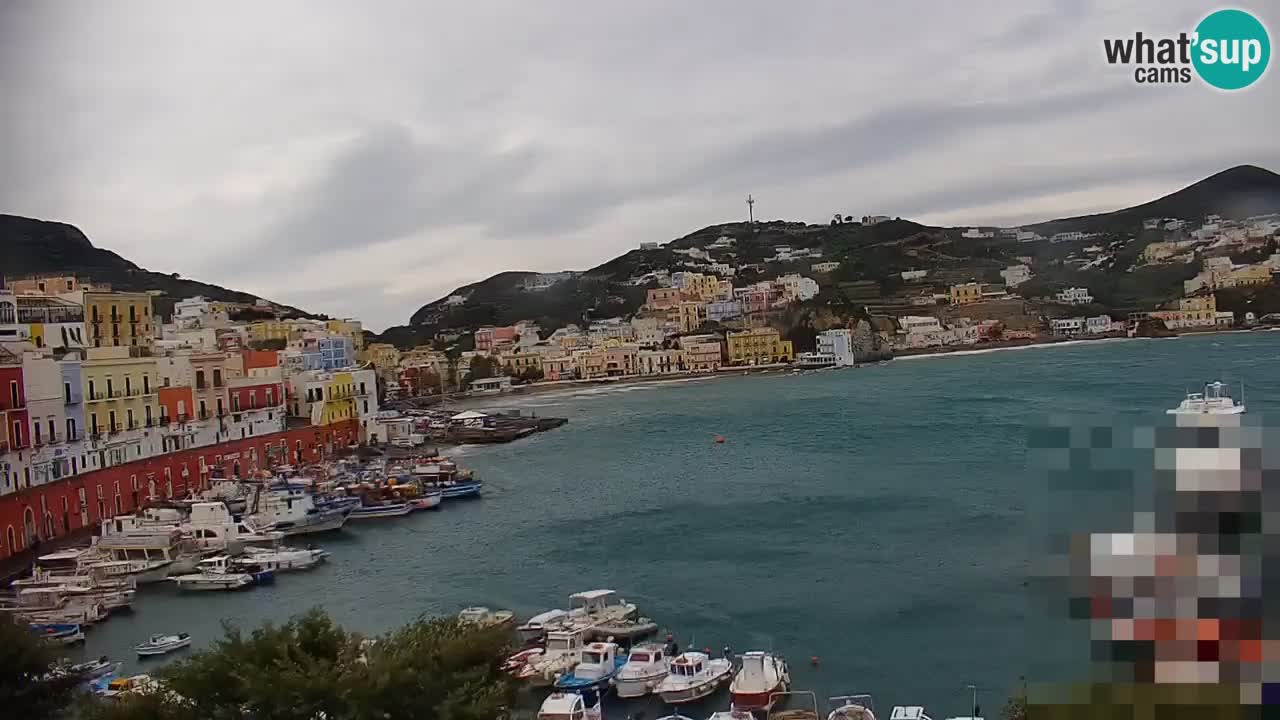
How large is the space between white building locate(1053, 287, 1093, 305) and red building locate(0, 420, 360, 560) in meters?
17.8

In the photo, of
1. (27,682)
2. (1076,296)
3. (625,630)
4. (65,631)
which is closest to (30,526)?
(65,631)

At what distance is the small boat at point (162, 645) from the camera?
4637 millimetres

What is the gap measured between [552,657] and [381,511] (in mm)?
4680

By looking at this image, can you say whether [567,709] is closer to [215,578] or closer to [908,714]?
[908,714]

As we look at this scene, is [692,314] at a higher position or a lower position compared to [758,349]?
higher

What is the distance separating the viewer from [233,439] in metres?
9.01

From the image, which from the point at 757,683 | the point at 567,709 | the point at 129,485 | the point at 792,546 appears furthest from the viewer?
the point at 129,485

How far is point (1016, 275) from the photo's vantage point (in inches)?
1020

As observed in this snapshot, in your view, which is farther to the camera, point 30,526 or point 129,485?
point 129,485

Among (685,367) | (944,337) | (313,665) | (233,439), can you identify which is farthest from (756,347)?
(313,665)

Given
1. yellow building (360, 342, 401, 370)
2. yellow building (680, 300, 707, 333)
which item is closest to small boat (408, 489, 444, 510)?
yellow building (360, 342, 401, 370)

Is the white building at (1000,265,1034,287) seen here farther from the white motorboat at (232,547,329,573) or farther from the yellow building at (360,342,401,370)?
the white motorboat at (232,547,329,573)

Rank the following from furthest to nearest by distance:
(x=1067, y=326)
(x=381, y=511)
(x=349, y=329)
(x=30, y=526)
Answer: (x=1067, y=326)
(x=349, y=329)
(x=381, y=511)
(x=30, y=526)

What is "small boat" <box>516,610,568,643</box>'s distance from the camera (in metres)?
4.72
